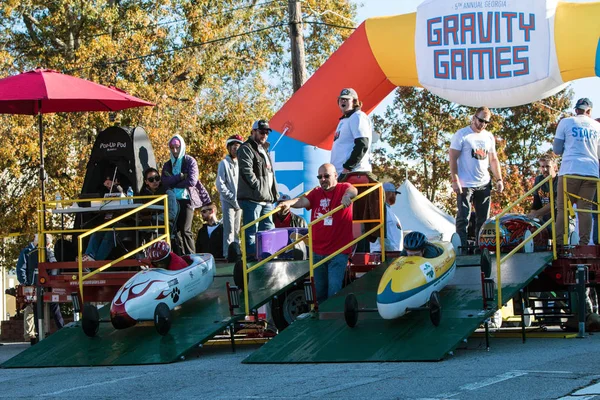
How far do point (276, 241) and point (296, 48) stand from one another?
359 inches

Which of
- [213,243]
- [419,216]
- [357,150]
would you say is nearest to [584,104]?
[357,150]

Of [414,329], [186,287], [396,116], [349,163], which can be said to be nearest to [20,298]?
[186,287]

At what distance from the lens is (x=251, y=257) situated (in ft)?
52.0

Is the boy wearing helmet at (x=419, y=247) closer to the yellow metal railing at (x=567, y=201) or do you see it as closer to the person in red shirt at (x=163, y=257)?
the yellow metal railing at (x=567, y=201)

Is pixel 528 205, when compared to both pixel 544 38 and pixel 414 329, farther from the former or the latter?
→ pixel 414 329

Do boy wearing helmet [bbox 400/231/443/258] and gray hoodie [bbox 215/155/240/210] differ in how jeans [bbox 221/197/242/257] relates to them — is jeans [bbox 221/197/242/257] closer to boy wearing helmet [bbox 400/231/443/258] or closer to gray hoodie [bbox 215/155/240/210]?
gray hoodie [bbox 215/155/240/210]

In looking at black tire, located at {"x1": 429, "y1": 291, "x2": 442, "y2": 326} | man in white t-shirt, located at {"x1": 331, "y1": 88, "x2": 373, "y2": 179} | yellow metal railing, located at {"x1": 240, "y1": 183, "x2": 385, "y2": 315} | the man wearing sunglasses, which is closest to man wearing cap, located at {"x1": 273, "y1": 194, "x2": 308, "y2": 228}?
the man wearing sunglasses

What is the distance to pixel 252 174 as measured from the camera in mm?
15711

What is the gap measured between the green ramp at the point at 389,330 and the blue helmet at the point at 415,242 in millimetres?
669

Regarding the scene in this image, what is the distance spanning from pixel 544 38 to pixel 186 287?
278 inches

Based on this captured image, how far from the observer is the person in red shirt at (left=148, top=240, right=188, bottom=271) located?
14.2 meters

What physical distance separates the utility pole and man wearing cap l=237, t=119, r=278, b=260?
7.78 metres

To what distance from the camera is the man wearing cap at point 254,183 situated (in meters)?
15.8

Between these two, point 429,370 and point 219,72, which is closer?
point 429,370
